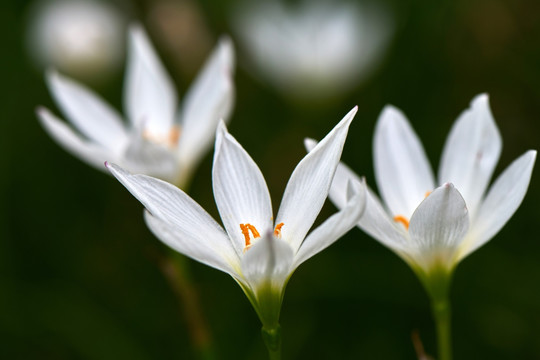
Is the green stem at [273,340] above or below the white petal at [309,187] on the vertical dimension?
below

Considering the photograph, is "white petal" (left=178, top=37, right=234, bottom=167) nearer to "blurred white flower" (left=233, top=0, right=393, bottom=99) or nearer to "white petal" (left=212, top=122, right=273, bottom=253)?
"white petal" (left=212, top=122, right=273, bottom=253)

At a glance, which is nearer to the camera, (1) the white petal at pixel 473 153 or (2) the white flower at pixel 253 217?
(2) the white flower at pixel 253 217

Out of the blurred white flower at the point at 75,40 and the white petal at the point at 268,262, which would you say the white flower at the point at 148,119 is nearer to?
the white petal at the point at 268,262

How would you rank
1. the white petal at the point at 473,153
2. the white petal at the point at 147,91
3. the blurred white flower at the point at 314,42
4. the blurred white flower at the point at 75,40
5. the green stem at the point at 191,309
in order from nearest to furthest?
the white petal at the point at 473,153
the green stem at the point at 191,309
the white petal at the point at 147,91
the blurred white flower at the point at 314,42
the blurred white flower at the point at 75,40

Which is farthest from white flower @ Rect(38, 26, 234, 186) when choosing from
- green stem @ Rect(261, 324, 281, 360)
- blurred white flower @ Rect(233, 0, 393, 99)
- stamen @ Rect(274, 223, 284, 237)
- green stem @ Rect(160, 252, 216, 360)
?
blurred white flower @ Rect(233, 0, 393, 99)

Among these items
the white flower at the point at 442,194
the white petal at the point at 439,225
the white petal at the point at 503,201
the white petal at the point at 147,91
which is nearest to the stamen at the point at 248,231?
the white flower at the point at 442,194

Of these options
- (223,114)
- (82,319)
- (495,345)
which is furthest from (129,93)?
(495,345)

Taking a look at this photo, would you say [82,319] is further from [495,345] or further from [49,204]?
[495,345]
